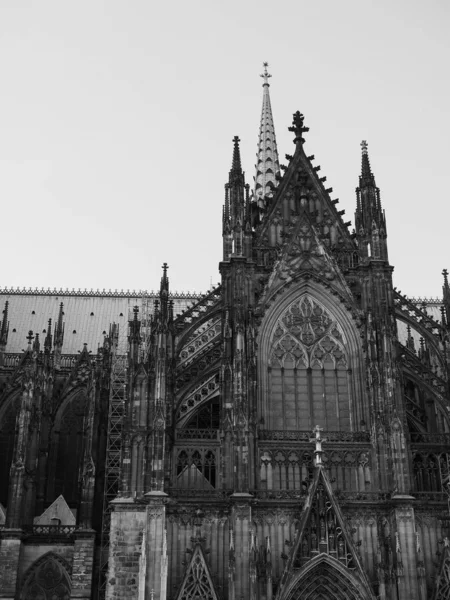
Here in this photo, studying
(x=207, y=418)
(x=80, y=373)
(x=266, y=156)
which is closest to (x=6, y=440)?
(x=80, y=373)

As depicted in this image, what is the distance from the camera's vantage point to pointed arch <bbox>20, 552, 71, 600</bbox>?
38.1 m

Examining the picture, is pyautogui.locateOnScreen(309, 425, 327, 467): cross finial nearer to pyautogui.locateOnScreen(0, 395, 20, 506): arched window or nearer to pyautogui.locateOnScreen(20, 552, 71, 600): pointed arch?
pyautogui.locateOnScreen(20, 552, 71, 600): pointed arch

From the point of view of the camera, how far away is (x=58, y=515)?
134 ft

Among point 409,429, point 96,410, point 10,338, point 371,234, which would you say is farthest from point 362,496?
point 10,338

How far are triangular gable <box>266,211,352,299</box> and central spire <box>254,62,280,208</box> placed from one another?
7912 millimetres

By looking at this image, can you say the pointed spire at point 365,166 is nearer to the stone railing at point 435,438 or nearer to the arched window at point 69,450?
the stone railing at point 435,438

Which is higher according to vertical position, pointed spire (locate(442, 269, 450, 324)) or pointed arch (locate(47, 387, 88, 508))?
pointed spire (locate(442, 269, 450, 324))

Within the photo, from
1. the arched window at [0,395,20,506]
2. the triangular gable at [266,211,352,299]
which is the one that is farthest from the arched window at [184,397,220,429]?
the arched window at [0,395,20,506]

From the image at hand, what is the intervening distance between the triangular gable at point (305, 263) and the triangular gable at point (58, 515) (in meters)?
15.3

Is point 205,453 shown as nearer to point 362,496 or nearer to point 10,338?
point 362,496

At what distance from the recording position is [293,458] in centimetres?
3322

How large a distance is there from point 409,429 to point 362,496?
5.28 meters

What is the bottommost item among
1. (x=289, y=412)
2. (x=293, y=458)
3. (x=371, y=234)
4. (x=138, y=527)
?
(x=138, y=527)

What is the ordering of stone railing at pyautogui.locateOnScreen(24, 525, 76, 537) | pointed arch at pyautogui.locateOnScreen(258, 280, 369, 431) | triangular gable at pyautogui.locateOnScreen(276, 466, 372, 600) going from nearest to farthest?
triangular gable at pyautogui.locateOnScreen(276, 466, 372, 600) < pointed arch at pyautogui.locateOnScreen(258, 280, 369, 431) < stone railing at pyautogui.locateOnScreen(24, 525, 76, 537)
